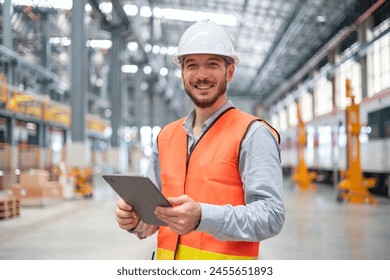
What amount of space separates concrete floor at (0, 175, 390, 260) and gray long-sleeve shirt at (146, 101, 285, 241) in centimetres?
299

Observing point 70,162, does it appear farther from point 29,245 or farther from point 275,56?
point 275,56

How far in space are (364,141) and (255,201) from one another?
9348 mm

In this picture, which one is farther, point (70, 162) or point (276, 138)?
point (70, 162)

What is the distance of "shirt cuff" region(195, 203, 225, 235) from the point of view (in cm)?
148

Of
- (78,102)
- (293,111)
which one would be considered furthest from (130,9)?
(293,111)

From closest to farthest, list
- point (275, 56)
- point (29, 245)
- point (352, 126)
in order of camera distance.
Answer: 1. point (29, 245)
2. point (275, 56)
3. point (352, 126)

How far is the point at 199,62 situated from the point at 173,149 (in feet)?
1.19

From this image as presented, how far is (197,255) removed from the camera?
1765 mm

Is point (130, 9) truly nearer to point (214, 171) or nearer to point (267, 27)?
point (267, 27)

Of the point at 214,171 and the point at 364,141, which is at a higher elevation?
the point at 364,141

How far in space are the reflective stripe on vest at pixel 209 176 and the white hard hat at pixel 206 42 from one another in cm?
24

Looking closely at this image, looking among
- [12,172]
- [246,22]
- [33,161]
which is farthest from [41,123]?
[246,22]

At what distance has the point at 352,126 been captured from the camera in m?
10.8
